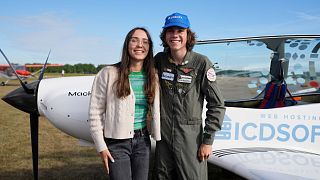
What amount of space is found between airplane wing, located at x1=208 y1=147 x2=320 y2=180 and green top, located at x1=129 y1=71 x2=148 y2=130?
1.11 meters

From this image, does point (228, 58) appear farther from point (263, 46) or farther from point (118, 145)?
point (118, 145)

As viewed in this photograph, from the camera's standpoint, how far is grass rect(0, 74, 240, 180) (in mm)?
4879

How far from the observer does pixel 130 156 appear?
7.24 feet

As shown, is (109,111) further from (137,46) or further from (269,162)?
(269,162)

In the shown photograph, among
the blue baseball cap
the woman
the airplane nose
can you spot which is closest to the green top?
the woman

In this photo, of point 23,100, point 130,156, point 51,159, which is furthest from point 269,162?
point 51,159

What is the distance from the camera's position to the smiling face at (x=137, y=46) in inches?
85.1

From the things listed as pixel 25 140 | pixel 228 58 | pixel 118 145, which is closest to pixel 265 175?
pixel 118 145

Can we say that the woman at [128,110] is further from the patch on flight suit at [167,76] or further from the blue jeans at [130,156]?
the patch on flight suit at [167,76]

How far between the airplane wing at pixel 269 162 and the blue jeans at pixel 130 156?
1.00 m

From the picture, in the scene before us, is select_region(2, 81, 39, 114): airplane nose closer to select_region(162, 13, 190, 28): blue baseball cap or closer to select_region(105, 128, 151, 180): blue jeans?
select_region(105, 128, 151, 180): blue jeans

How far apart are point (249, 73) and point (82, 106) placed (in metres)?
1.94

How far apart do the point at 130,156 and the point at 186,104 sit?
54cm

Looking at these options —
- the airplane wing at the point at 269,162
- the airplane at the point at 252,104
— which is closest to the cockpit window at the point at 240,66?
the airplane at the point at 252,104
